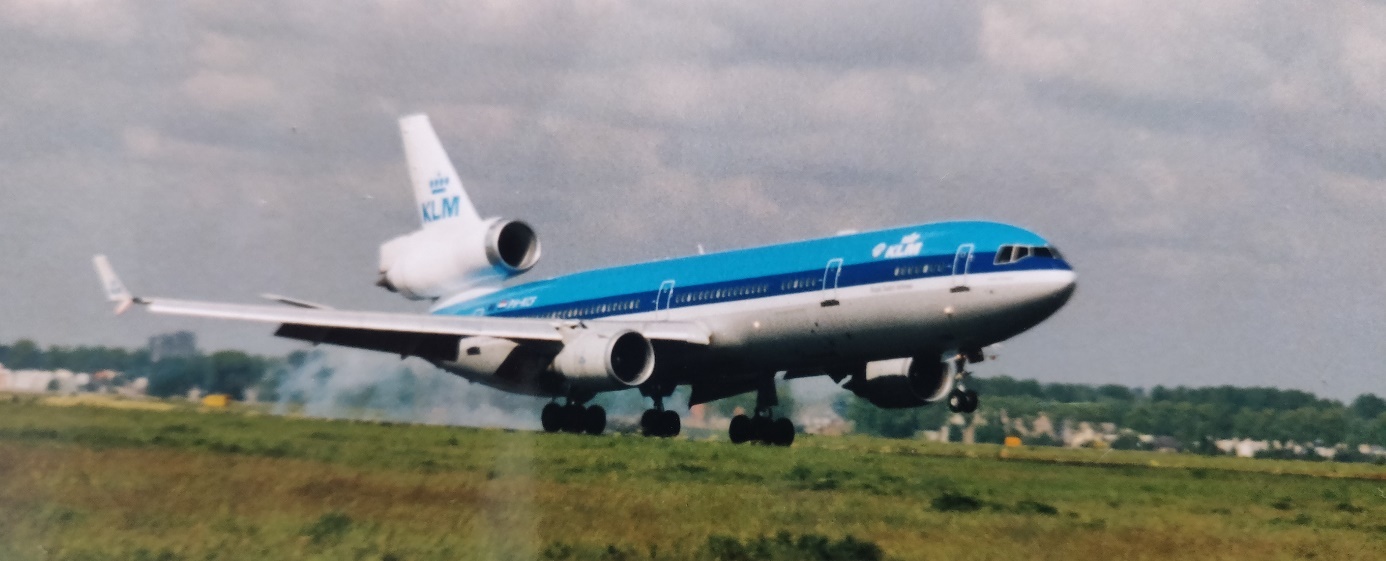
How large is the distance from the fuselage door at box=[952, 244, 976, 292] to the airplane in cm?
2

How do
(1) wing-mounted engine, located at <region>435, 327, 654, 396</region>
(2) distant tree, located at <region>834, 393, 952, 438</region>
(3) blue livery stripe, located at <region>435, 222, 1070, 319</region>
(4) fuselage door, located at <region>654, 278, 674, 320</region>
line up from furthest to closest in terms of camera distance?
(2) distant tree, located at <region>834, 393, 952, 438</region>, (4) fuselage door, located at <region>654, 278, 674, 320</region>, (1) wing-mounted engine, located at <region>435, 327, 654, 396</region>, (3) blue livery stripe, located at <region>435, 222, 1070, 319</region>

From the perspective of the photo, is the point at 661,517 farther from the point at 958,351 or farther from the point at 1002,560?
the point at 958,351

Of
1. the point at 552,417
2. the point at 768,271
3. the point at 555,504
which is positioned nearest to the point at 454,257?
the point at 552,417

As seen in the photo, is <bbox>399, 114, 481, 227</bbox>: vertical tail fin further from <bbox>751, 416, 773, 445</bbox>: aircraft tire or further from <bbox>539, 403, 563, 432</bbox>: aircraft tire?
<bbox>751, 416, 773, 445</bbox>: aircraft tire

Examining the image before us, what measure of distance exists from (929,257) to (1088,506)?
9.60 m

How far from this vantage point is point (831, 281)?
31.8m

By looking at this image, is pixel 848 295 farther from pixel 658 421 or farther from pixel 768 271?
pixel 658 421

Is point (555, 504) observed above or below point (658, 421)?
below

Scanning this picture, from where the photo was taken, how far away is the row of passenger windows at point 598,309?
36.8 m

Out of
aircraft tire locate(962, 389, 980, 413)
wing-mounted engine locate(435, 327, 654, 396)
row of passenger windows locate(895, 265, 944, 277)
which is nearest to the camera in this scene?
aircraft tire locate(962, 389, 980, 413)

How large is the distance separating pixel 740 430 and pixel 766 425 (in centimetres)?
69

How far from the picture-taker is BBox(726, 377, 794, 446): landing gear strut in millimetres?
35688

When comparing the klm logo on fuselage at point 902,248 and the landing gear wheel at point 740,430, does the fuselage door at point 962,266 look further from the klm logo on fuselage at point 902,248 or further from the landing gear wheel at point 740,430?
the landing gear wheel at point 740,430

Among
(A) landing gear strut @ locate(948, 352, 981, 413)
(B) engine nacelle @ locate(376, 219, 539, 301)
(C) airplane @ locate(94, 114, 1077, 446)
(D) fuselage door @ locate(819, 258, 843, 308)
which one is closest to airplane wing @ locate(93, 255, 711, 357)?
(C) airplane @ locate(94, 114, 1077, 446)
